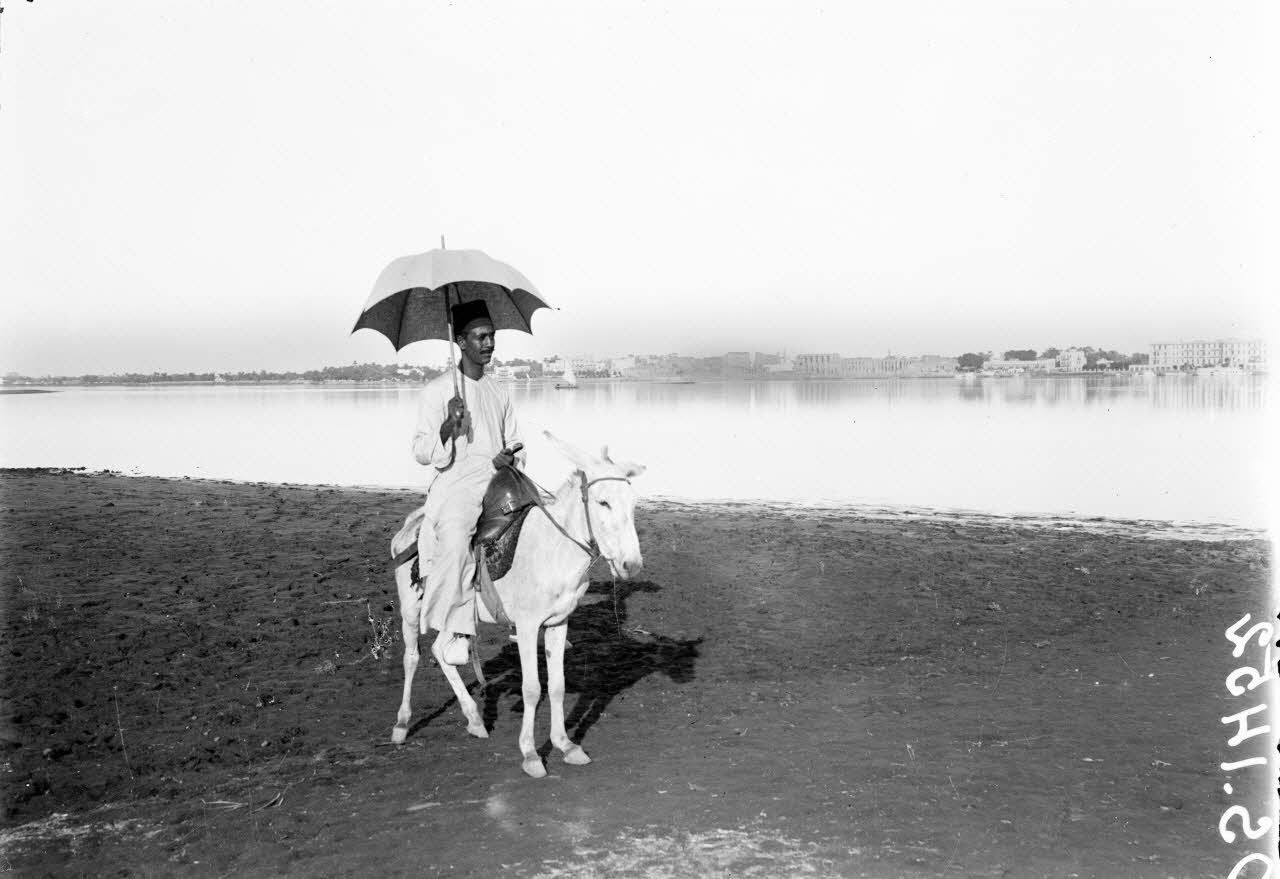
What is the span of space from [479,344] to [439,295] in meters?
0.89

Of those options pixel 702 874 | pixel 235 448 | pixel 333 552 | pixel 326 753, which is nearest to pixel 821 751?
pixel 702 874

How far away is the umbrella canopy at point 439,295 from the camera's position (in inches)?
274

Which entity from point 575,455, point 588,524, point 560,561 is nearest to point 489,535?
point 560,561

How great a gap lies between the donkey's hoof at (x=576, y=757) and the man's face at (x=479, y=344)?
2.99 meters

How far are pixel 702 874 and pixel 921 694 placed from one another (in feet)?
13.8

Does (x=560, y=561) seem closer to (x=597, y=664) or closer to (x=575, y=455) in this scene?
(x=575, y=455)

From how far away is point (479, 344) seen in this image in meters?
7.24

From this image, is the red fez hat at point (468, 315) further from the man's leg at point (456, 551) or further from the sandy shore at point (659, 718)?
the sandy shore at point (659, 718)

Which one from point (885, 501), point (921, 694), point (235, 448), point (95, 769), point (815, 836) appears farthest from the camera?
point (235, 448)

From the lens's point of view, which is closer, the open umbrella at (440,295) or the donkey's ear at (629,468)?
the donkey's ear at (629,468)

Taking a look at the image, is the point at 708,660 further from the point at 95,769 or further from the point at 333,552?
the point at 333,552

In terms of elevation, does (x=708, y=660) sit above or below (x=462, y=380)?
below

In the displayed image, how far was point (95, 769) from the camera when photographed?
6.98 meters

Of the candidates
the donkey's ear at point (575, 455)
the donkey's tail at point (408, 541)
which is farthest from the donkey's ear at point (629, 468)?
the donkey's tail at point (408, 541)
